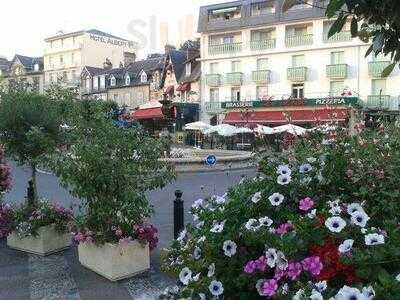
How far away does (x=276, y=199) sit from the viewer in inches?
127

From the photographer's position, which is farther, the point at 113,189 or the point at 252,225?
the point at 113,189

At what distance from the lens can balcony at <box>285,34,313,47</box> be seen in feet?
130

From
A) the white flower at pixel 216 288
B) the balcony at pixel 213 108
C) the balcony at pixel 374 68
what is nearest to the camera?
the white flower at pixel 216 288

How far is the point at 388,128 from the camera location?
14.0ft

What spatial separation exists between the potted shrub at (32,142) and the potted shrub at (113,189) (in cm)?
99

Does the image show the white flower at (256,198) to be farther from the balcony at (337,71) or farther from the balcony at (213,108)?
the balcony at (213,108)

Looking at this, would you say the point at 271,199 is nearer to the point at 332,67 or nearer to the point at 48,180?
the point at 48,180

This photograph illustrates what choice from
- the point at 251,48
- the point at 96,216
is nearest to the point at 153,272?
the point at 96,216

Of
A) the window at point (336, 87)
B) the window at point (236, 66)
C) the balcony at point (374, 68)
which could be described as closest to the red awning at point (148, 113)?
the window at point (236, 66)

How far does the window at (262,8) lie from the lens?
41.9 metres

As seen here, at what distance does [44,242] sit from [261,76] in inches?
1439

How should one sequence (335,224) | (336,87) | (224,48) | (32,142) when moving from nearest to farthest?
(335,224) → (32,142) → (336,87) → (224,48)

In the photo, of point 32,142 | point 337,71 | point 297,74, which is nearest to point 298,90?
point 297,74

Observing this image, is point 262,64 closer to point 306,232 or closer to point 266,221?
point 266,221
